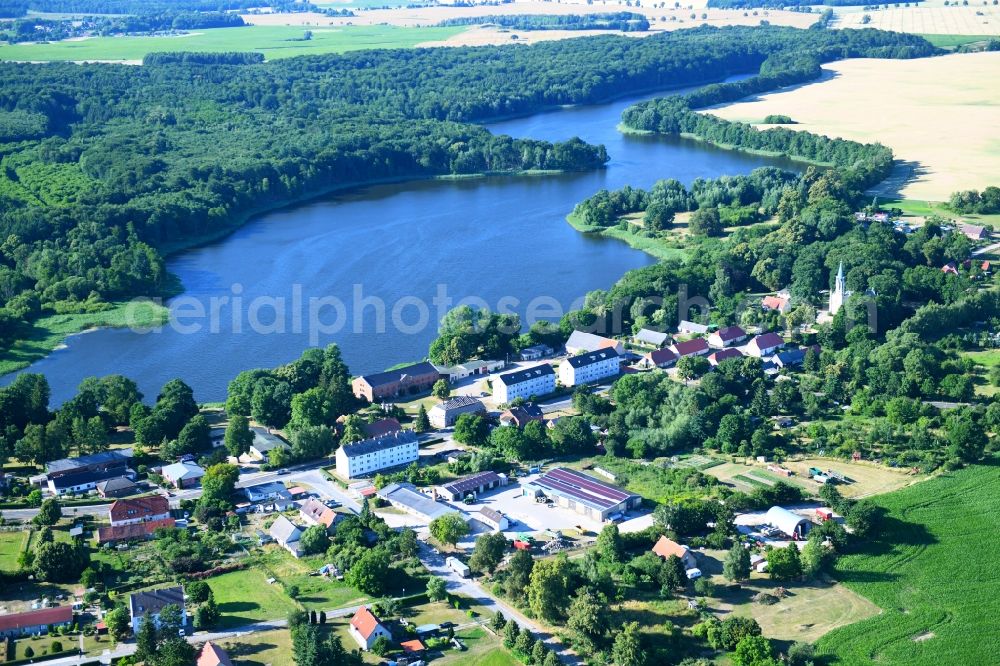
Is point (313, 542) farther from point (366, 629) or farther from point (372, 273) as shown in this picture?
point (372, 273)

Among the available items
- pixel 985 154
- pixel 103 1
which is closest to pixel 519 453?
pixel 985 154

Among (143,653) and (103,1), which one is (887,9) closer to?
(103,1)

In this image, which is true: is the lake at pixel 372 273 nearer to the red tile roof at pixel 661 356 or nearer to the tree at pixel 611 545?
the red tile roof at pixel 661 356

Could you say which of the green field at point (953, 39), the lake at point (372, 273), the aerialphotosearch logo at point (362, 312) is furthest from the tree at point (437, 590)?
the green field at point (953, 39)

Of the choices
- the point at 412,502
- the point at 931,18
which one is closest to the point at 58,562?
the point at 412,502

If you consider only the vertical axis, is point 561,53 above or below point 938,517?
above

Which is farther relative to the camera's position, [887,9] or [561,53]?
[887,9]
